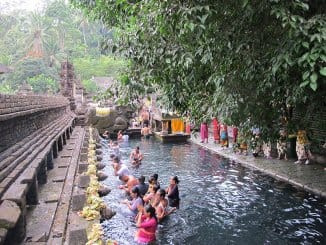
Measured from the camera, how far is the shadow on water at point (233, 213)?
32.9 feet

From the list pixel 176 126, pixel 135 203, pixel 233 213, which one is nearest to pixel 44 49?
pixel 176 126

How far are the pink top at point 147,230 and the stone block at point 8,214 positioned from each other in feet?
17.6

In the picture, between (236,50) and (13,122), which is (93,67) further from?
(236,50)

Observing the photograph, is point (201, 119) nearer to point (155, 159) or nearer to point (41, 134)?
point (41, 134)

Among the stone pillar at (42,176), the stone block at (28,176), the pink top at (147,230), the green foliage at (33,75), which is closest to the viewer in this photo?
the stone block at (28,176)

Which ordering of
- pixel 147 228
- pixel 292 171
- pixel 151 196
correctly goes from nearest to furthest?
pixel 147 228
pixel 151 196
pixel 292 171

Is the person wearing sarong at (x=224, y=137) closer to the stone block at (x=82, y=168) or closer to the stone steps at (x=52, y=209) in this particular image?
the stone steps at (x=52, y=209)

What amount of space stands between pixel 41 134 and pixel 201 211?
19.1 ft

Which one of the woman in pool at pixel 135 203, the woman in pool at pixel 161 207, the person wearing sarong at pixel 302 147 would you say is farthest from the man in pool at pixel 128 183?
the person wearing sarong at pixel 302 147

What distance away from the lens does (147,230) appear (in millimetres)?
9750

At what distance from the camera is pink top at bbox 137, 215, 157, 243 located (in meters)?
9.73

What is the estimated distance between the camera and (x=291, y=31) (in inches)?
191

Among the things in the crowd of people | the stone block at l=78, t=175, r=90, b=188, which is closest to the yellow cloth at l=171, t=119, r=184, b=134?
the crowd of people

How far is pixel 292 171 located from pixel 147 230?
8.43 m
